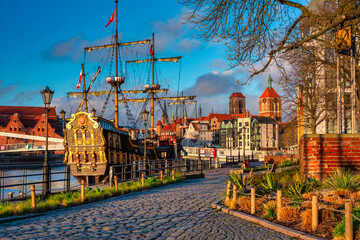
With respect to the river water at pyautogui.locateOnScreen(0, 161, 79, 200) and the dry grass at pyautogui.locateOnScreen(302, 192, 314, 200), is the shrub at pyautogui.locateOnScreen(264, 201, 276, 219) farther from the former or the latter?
the river water at pyautogui.locateOnScreen(0, 161, 79, 200)

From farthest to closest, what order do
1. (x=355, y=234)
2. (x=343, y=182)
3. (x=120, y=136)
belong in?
(x=120, y=136) < (x=343, y=182) < (x=355, y=234)

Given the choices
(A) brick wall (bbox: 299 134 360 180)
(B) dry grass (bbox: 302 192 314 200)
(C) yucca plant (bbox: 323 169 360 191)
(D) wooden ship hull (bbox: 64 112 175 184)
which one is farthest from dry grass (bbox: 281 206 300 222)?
(D) wooden ship hull (bbox: 64 112 175 184)

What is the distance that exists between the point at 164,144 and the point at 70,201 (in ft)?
151

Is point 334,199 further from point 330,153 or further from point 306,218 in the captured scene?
point 330,153

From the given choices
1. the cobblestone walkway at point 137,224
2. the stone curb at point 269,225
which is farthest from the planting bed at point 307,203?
the cobblestone walkway at point 137,224

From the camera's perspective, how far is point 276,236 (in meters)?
8.29

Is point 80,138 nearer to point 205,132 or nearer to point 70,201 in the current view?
point 70,201

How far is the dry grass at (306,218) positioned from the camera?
8.68 m

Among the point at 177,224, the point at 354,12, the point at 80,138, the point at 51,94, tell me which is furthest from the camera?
the point at 80,138

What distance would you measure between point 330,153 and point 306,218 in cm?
515

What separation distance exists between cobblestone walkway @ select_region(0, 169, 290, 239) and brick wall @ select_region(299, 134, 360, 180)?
12.2ft

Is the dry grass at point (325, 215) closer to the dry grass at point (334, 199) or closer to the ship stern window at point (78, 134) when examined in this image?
the dry grass at point (334, 199)

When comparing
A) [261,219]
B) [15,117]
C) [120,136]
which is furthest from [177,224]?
[15,117]

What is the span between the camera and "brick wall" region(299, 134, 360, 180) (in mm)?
13125
